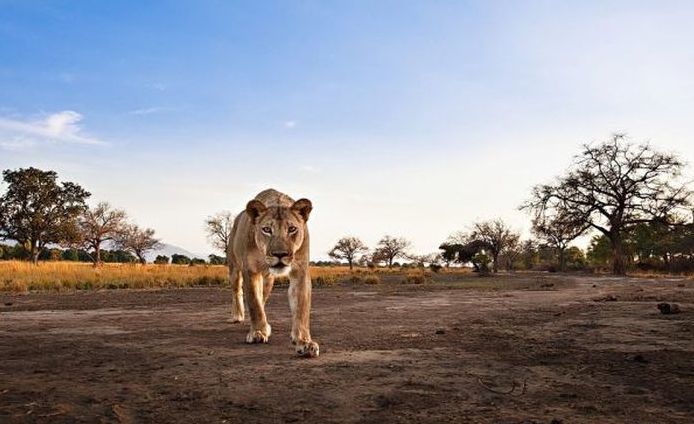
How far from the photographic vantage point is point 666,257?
60.3 m

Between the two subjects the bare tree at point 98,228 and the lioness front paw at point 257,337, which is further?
the bare tree at point 98,228

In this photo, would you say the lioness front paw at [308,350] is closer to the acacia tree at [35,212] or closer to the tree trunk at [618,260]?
the tree trunk at [618,260]

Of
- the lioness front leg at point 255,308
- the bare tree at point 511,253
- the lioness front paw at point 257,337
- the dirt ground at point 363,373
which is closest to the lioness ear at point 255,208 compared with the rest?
the lioness front leg at point 255,308

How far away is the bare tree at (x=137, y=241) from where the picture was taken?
81375mm

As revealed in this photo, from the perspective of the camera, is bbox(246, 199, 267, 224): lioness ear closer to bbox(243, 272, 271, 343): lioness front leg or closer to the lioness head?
the lioness head

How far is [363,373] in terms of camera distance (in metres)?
5.06

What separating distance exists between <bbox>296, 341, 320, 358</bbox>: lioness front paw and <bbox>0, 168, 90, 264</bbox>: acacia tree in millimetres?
61162

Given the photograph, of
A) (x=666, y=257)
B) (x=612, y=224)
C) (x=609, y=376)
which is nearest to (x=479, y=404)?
(x=609, y=376)

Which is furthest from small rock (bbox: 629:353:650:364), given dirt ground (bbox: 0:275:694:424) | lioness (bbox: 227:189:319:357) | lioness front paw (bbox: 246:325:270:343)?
lioness front paw (bbox: 246:325:270:343)

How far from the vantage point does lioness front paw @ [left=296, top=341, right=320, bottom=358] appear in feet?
19.7

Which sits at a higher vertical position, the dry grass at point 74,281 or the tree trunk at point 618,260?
the tree trunk at point 618,260

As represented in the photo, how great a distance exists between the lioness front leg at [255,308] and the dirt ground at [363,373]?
27 cm

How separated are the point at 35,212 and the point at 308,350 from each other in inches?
2447

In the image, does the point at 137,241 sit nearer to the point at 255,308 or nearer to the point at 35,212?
the point at 35,212
